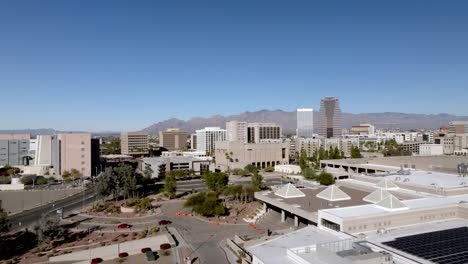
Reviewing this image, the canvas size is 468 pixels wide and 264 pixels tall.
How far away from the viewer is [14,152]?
103 meters

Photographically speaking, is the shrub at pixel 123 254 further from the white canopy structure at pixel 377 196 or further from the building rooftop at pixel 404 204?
the white canopy structure at pixel 377 196

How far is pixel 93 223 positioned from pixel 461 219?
42978 millimetres

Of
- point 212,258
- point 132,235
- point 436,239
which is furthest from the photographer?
point 132,235

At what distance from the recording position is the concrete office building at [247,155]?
109062 mm

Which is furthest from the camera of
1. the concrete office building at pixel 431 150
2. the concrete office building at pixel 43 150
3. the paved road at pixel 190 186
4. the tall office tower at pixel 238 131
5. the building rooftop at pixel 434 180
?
the tall office tower at pixel 238 131

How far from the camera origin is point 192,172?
307 ft

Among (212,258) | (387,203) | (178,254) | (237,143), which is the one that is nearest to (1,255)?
(178,254)

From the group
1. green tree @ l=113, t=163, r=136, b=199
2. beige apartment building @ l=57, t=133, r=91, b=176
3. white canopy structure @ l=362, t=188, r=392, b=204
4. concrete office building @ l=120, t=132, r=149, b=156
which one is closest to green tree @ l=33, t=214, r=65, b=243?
green tree @ l=113, t=163, r=136, b=199

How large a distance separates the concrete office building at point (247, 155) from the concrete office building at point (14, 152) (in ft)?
186

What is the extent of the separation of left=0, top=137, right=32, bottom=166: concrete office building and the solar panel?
106001 mm

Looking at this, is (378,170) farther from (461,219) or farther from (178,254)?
(178,254)

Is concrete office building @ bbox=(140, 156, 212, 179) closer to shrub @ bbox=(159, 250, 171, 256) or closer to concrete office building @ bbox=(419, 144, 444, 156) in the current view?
shrub @ bbox=(159, 250, 171, 256)

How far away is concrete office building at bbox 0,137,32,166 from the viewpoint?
101500 mm

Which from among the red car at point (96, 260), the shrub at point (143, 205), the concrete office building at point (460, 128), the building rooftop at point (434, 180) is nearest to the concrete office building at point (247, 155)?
the shrub at point (143, 205)
